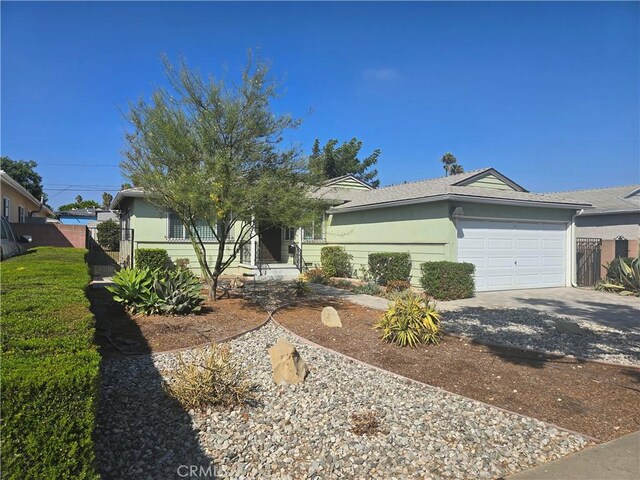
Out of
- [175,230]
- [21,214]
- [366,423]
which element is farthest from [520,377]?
[21,214]

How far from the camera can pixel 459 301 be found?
1138 cm

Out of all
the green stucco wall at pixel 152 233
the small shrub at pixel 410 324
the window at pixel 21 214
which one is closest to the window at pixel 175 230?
the green stucco wall at pixel 152 233

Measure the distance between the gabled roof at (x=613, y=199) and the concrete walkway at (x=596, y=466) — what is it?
56.9 ft

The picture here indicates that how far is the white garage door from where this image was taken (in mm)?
13094

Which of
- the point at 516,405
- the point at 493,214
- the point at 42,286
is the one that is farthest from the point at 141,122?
the point at 493,214

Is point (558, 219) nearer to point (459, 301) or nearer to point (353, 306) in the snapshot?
point (459, 301)

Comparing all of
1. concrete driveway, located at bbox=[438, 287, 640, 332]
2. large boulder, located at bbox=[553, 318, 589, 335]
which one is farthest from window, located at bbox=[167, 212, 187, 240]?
large boulder, located at bbox=[553, 318, 589, 335]

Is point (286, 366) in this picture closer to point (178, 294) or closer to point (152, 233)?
point (178, 294)

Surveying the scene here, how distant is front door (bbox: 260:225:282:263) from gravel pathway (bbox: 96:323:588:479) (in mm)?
12386

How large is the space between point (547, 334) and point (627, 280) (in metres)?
8.07

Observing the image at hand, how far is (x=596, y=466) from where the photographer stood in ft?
10.8

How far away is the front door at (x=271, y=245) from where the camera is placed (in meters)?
17.3

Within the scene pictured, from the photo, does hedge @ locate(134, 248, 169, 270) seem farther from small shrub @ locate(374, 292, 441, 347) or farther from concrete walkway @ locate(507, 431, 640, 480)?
concrete walkway @ locate(507, 431, 640, 480)

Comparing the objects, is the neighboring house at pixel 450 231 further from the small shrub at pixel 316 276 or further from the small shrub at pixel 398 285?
the small shrub at pixel 316 276
